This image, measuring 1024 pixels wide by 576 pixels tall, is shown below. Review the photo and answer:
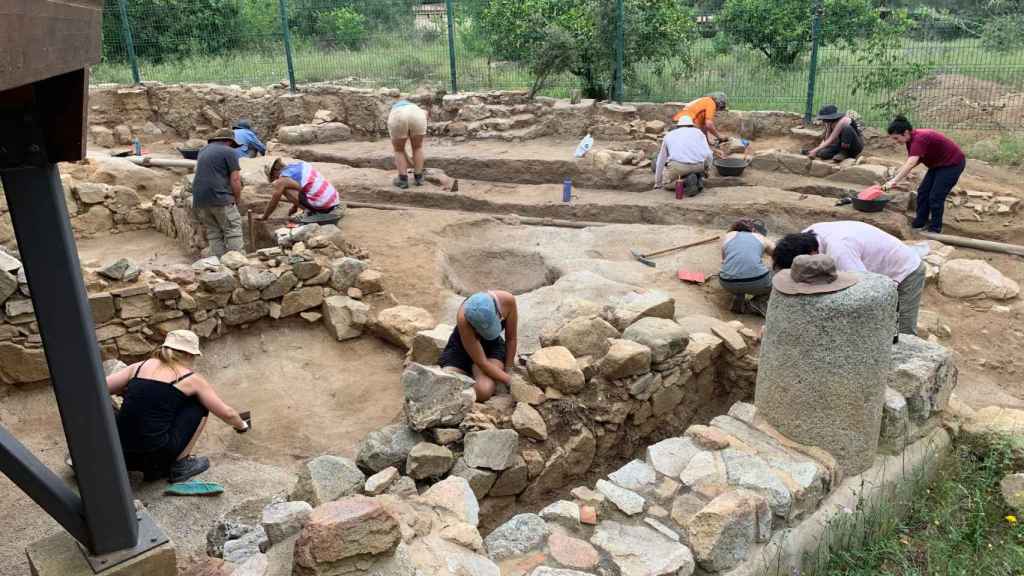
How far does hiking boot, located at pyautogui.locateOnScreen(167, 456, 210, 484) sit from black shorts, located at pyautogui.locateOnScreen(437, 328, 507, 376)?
1.71 metres

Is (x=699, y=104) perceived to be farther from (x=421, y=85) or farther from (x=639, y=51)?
(x=421, y=85)

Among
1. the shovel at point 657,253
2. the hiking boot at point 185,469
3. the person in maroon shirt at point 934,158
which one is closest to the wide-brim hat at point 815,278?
the hiking boot at point 185,469

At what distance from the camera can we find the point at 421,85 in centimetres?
1453

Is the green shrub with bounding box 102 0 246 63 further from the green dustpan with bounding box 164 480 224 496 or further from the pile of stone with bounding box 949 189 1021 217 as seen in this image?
the pile of stone with bounding box 949 189 1021 217

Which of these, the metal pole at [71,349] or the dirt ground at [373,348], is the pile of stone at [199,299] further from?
the metal pole at [71,349]

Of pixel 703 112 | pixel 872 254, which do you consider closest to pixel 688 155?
pixel 703 112

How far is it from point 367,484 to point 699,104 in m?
8.64

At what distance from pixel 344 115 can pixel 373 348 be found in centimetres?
834

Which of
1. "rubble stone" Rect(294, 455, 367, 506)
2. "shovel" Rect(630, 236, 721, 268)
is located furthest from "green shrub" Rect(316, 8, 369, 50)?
"rubble stone" Rect(294, 455, 367, 506)

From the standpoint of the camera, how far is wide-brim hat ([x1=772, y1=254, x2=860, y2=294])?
388 centimetres

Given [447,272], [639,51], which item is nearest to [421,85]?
[639,51]

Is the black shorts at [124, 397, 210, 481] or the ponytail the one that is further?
the ponytail

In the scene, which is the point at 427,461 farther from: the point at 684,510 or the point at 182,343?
the point at 182,343

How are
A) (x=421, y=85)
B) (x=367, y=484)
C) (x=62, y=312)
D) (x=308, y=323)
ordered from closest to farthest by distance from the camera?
(x=62, y=312)
(x=367, y=484)
(x=308, y=323)
(x=421, y=85)
